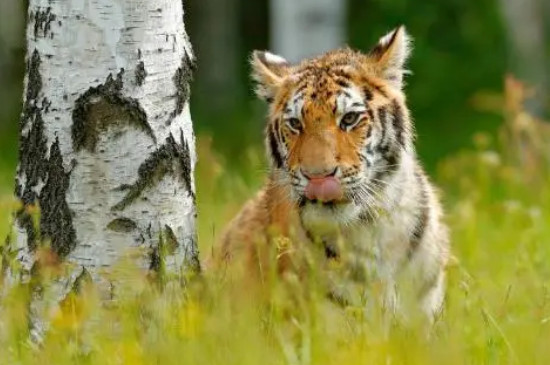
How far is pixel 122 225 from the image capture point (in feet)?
19.1

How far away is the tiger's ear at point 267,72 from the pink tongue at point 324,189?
0.71 m

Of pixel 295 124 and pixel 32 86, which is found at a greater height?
pixel 32 86

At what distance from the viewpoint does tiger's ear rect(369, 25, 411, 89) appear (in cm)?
676

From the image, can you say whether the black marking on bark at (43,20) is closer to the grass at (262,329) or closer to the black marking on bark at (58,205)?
the black marking on bark at (58,205)

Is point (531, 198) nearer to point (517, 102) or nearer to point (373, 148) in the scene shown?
point (517, 102)

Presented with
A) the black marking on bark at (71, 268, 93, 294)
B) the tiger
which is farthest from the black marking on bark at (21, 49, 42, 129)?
the tiger

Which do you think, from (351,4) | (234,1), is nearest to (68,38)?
(351,4)

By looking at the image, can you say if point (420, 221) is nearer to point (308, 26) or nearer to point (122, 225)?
point (122, 225)

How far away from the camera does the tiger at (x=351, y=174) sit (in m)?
6.29

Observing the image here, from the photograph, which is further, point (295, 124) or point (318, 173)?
point (295, 124)

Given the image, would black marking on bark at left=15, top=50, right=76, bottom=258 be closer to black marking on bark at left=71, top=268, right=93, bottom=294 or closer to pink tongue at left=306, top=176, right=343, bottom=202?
black marking on bark at left=71, top=268, right=93, bottom=294


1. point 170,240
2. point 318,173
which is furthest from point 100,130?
point 318,173

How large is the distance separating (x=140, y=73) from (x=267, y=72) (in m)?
1.17

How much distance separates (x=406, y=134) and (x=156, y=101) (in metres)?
1.33
